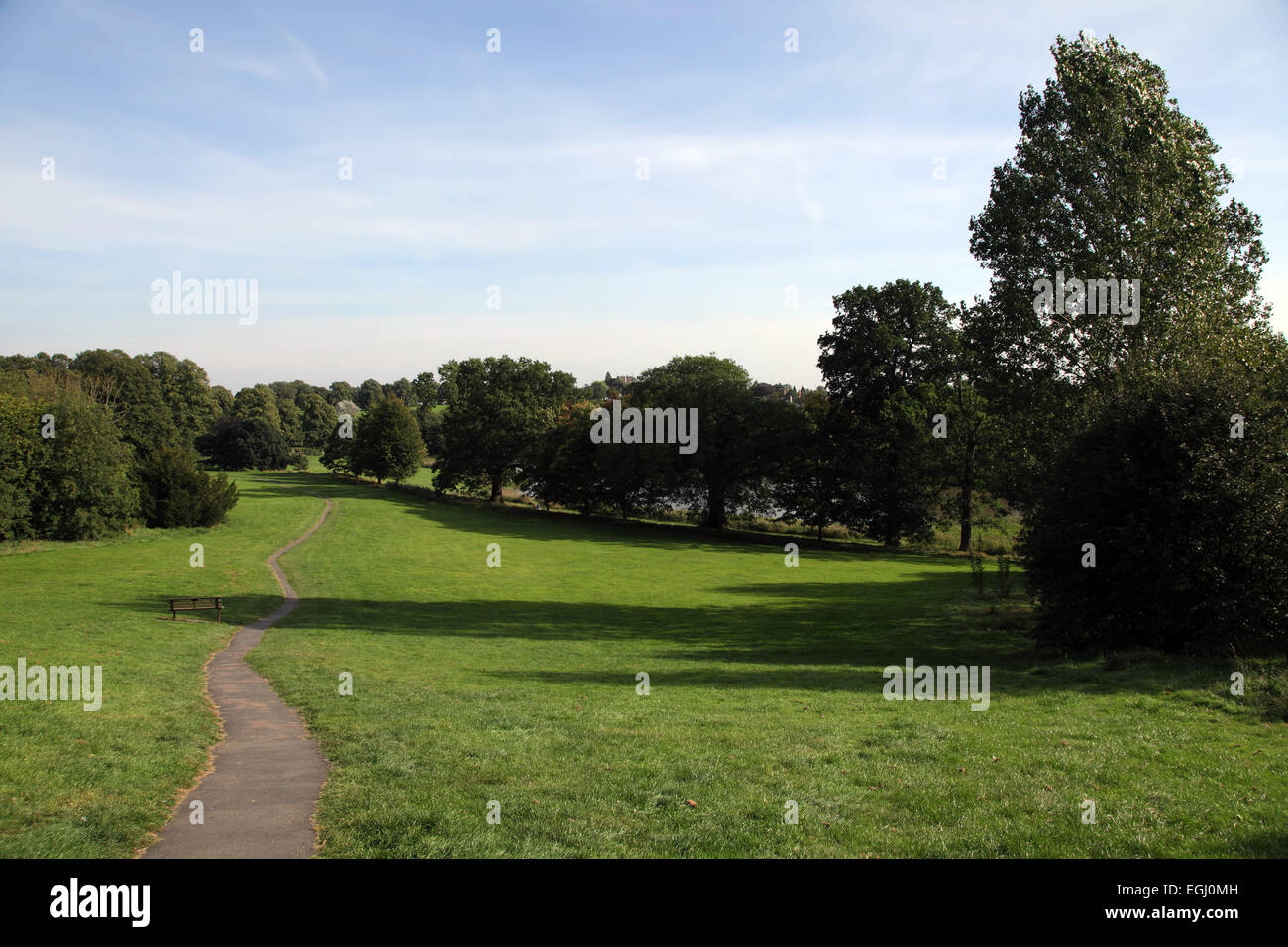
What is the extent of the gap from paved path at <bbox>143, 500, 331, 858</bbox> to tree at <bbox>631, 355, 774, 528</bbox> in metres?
52.8

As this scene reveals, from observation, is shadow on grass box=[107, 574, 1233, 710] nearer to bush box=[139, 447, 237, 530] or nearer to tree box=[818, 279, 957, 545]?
tree box=[818, 279, 957, 545]

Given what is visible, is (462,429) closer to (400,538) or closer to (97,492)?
(400,538)

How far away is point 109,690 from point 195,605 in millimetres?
15880

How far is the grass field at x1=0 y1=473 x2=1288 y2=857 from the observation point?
25.1 feet

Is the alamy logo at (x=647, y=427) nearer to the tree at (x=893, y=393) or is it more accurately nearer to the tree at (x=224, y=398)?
the tree at (x=893, y=393)

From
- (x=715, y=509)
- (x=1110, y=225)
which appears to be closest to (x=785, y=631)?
(x=1110, y=225)

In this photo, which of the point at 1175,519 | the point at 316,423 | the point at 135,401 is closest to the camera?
the point at 1175,519

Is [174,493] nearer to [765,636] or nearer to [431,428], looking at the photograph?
[765,636]

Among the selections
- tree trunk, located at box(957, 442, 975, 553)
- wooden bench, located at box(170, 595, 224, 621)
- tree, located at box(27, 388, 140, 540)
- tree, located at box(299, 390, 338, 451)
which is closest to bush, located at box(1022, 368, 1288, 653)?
wooden bench, located at box(170, 595, 224, 621)

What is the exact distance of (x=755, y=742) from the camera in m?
11.5

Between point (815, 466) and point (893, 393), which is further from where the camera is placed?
point (815, 466)
